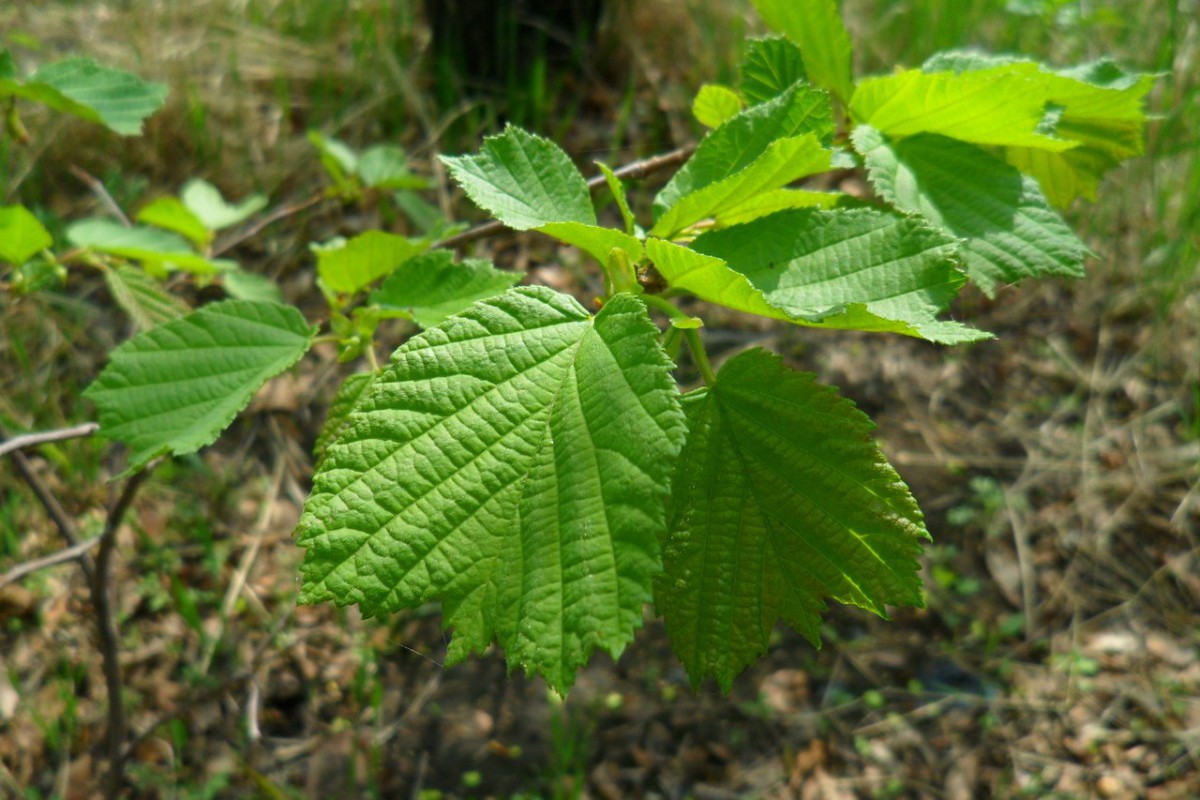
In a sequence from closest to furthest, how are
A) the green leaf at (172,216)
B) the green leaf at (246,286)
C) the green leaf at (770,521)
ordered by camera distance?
the green leaf at (770,521)
the green leaf at (172,216)
the green leaf at (246,286)

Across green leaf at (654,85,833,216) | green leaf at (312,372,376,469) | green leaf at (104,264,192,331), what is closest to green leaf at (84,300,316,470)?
green leaf at (312,372,376,469)

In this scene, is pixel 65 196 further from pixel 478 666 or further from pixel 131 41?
pixel 478 666

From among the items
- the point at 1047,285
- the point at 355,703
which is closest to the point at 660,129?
the point at 1047,285

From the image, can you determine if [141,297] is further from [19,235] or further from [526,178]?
[526,178]

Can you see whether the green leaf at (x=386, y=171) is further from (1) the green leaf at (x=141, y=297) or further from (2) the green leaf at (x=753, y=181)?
(2) the green leaf at (x=753, y=181)

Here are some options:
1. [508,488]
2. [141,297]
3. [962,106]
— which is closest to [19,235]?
[141,297]

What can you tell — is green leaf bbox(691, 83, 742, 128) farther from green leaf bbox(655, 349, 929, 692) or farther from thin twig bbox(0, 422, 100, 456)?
thin twig bbox(0, 422, 100, 456)

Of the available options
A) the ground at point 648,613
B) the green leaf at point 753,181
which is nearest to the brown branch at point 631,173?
the green leaf at point 753,181
